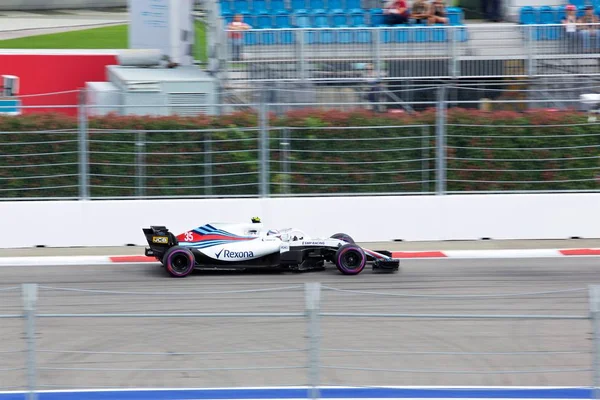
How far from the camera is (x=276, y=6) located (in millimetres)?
20312

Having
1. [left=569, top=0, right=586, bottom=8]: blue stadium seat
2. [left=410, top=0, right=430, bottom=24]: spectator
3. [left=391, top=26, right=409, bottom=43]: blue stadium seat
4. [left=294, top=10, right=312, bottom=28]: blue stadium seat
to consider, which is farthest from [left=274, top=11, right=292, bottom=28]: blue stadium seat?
[left=569, top=0, right=586, bottom=8]: blue stadium seat

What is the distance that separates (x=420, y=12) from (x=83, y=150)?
8569 mm

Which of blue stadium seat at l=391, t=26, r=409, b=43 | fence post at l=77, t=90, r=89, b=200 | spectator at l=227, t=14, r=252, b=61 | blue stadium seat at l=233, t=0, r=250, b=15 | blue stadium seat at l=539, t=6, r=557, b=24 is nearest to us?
fence post at l=77, t=90, r=89, b=200

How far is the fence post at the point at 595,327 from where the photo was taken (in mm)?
6219

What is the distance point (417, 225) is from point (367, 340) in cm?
636

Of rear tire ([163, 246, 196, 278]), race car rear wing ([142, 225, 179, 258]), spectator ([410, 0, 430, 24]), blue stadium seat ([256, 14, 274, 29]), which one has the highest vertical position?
spectator ([410, 0, 430, 24])

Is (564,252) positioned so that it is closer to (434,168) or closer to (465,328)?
(434,168)

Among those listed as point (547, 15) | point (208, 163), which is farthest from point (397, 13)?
point (208, 163)

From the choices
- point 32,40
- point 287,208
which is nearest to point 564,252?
point 287,208

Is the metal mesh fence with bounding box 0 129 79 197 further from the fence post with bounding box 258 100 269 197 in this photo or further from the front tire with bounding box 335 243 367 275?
the front tire with bounding box 335 243 367 275

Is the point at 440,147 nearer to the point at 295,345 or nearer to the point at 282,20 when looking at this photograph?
the point at 282,20

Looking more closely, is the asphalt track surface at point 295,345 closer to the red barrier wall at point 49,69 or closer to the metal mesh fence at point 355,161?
the metal mesh fence at point 355,161

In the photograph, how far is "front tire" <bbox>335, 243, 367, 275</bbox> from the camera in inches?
475

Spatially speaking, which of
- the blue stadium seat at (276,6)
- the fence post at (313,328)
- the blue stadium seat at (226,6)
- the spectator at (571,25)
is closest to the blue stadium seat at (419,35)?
the spectator at (571,25)
